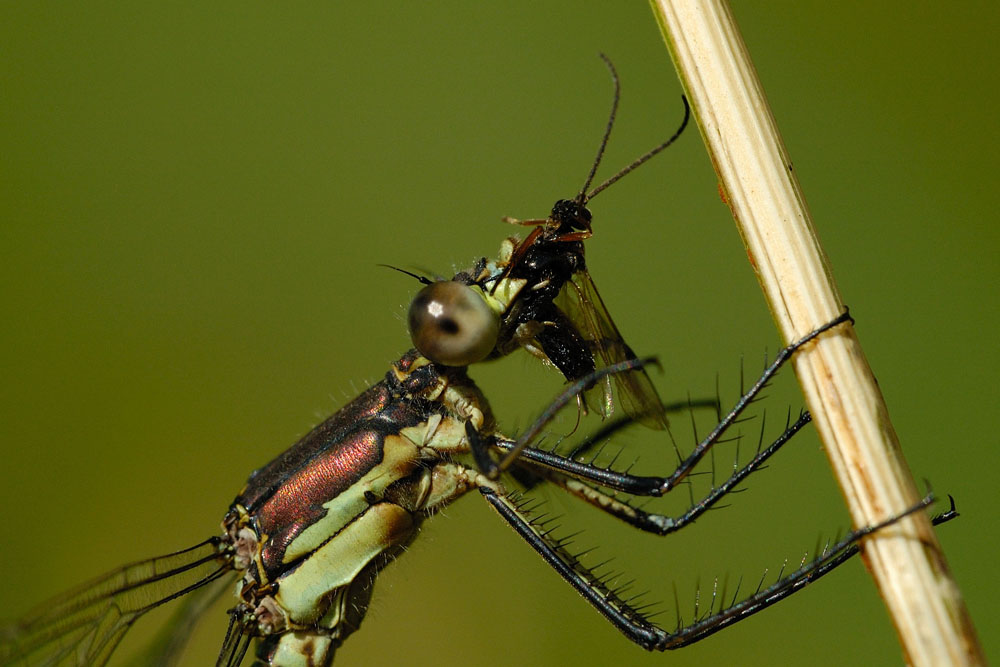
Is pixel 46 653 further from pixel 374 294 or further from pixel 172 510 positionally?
pixel 374 294

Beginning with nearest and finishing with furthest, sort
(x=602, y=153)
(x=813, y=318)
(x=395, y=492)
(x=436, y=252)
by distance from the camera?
(x=813, y=318)
(x=602, y=153)
(x=395, y=492)
(x=436, y=252)

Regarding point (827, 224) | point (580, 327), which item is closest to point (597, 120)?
point (827, 224)

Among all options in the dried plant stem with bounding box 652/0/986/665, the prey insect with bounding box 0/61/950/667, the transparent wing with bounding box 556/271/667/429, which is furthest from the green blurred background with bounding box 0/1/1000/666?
the dried plant stem with bounding box 652/0/986/665

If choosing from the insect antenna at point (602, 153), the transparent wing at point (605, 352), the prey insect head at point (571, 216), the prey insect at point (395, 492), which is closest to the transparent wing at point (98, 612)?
the prey insect at point (395, 492)

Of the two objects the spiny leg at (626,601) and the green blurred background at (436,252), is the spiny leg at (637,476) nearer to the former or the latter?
the spiny leg at (626,601)

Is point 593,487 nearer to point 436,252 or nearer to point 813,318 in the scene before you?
point 813,318

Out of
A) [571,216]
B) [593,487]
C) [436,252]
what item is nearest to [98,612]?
[593,487]

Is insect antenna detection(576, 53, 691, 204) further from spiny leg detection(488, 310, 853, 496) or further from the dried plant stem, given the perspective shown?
spiny leg detection(488, 310, 853, 496)

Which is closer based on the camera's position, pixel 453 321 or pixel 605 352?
pixel 453 321
